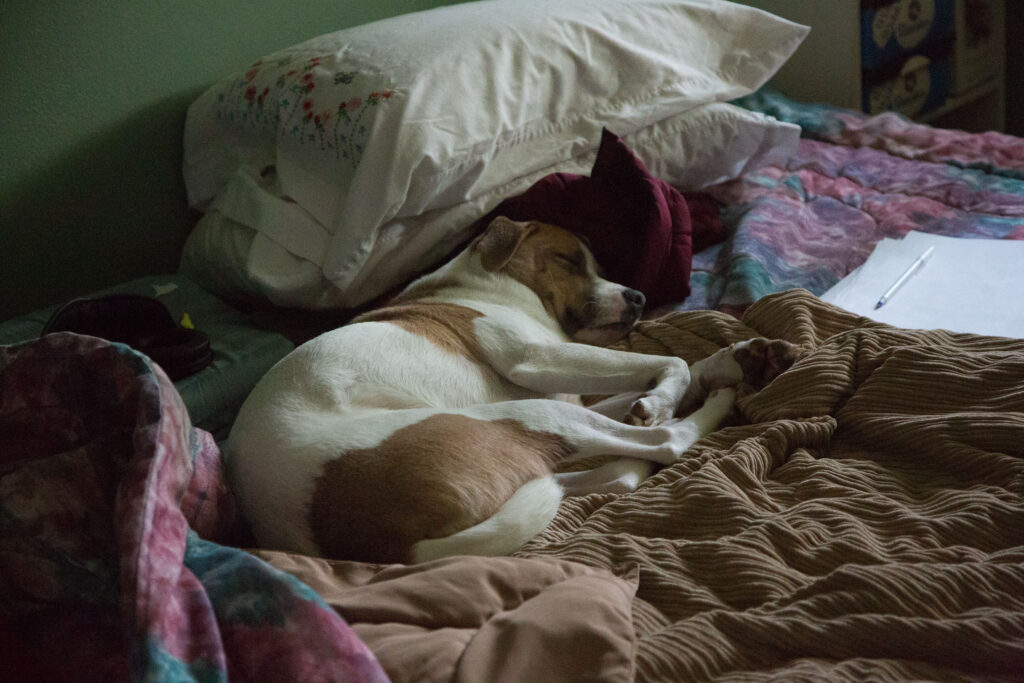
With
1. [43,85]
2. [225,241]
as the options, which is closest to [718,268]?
[225,241]

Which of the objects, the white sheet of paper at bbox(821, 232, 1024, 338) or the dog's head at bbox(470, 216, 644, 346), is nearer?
the white sheet of paper at bbox(821, 232, 1024, 338)

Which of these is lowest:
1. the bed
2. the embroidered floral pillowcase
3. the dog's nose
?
the dog's nose

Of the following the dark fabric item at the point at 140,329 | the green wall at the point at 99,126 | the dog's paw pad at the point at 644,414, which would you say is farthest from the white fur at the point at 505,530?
the green wall at the point at 99,126

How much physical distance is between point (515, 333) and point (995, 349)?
852 millimetres

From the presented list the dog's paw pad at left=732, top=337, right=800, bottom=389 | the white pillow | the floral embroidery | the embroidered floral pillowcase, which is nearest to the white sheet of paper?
the dog's paw pad at left=732, top=337, right=800, bottom=389

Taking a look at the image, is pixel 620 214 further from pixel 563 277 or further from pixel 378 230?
pixel 378 230

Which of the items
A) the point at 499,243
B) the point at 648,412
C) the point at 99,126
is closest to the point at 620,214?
the point at 499,243

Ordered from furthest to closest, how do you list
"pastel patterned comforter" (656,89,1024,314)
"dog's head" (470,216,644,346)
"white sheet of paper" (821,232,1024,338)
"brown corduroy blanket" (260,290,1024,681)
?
"pastel patterned comforter" (656,89,1024,314) → "dog's head" (470,216,644,346) → "white sheet of paper" (821,232,1024,338) → "brown corduroy blanket" (260,290,1024,681)

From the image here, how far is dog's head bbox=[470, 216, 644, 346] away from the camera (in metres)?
1.90

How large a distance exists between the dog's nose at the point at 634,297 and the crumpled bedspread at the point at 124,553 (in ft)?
3.07

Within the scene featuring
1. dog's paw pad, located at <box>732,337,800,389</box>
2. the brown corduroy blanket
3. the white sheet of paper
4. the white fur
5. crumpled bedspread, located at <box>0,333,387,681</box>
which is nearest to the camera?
crumpled bedspread, located at <box>0,333,387,681</box>

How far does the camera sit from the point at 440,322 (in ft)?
5.84

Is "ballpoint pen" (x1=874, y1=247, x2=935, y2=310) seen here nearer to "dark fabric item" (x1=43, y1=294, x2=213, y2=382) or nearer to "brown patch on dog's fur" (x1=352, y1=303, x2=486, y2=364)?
"brown patch on dog's fur" (x1=352, y1=303, x2=486, y2=364)

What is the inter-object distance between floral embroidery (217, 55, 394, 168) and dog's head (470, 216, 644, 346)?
0.35 m
